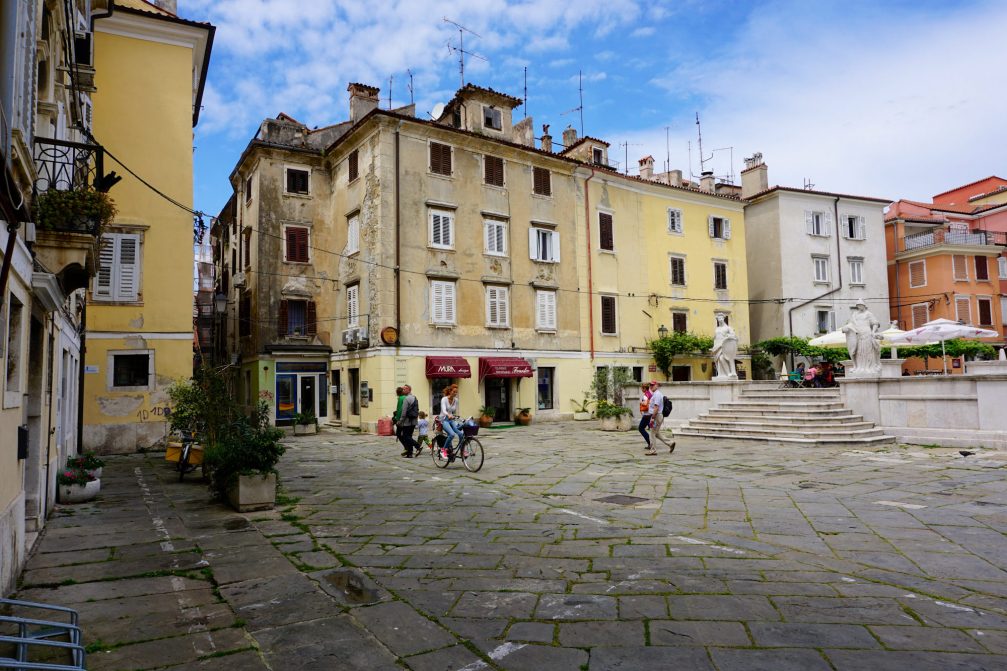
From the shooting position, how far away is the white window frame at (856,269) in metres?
34.4

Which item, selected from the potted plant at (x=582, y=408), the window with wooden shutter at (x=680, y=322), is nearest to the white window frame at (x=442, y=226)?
the potted plant at (x=582, y=408)

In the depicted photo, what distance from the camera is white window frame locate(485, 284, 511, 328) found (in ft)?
80.6

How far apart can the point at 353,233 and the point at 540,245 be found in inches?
296

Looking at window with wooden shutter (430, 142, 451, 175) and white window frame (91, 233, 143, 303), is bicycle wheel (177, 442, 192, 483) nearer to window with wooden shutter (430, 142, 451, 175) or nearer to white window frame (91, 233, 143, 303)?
white window frame (91, 233, 143, 303)

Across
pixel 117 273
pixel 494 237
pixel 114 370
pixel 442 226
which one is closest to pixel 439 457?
pixel 114 370

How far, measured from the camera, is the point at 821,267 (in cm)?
3375

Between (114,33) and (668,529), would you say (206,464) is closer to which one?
(668,529)

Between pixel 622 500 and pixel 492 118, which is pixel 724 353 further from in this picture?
pixel 492 118

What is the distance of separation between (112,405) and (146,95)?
8843 millimetres

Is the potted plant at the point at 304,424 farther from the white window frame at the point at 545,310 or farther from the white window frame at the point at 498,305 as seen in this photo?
the white window frame at the point at 545,310

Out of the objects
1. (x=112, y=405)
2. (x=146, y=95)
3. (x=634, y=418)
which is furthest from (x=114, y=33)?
(x=634, y=418)

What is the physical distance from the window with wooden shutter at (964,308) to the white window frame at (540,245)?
24.8 metres

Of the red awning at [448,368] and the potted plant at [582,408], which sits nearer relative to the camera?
the red awning at [448,368]

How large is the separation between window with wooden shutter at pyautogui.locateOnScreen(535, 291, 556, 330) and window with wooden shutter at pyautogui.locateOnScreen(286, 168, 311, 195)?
Result: 10.4m
